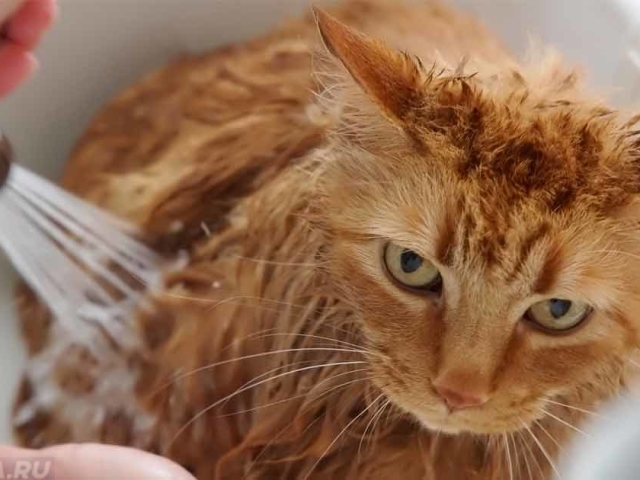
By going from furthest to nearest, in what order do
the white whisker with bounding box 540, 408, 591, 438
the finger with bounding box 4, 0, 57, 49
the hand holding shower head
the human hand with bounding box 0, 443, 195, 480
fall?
the hand holding shower head, the finger with bounding box 4, 0, 57, 49, the white whisker with bounding box 540, 408, 591, 438, the human hand with bounding box 0, 443, 195, 480

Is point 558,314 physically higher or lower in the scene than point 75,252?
higher

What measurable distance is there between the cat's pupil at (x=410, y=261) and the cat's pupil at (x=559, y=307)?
12 cm

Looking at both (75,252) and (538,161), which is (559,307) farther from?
(75,252)

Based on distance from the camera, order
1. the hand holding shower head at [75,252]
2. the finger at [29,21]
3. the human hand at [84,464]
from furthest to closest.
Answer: the hand holding shower head at [75,252]
the finger at [29,21]
the human hand at [84,464]

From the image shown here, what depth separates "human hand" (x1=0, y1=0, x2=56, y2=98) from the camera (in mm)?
1010

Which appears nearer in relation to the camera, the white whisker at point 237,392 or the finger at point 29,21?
the white whisker at point 237,392

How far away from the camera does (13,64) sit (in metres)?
1.05

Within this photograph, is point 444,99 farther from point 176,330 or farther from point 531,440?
point 176,330

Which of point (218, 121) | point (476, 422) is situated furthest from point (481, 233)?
point (218, 121)

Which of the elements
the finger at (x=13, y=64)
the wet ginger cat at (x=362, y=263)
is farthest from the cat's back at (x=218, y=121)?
the finger at (x=13, y=64)

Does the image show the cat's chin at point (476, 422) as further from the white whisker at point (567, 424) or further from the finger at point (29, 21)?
the finger at point (29, 21)

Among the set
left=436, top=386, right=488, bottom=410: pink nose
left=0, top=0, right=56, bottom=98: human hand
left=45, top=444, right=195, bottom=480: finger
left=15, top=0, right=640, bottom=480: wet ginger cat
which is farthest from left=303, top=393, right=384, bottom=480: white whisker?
left=0, top=0, right=56, bottom=98: human hand

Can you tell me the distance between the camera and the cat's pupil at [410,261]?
0.73 m

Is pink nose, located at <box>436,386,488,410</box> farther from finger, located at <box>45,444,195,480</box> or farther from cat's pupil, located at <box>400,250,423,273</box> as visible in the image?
finger, located at <box>45,444,195,480</box>
